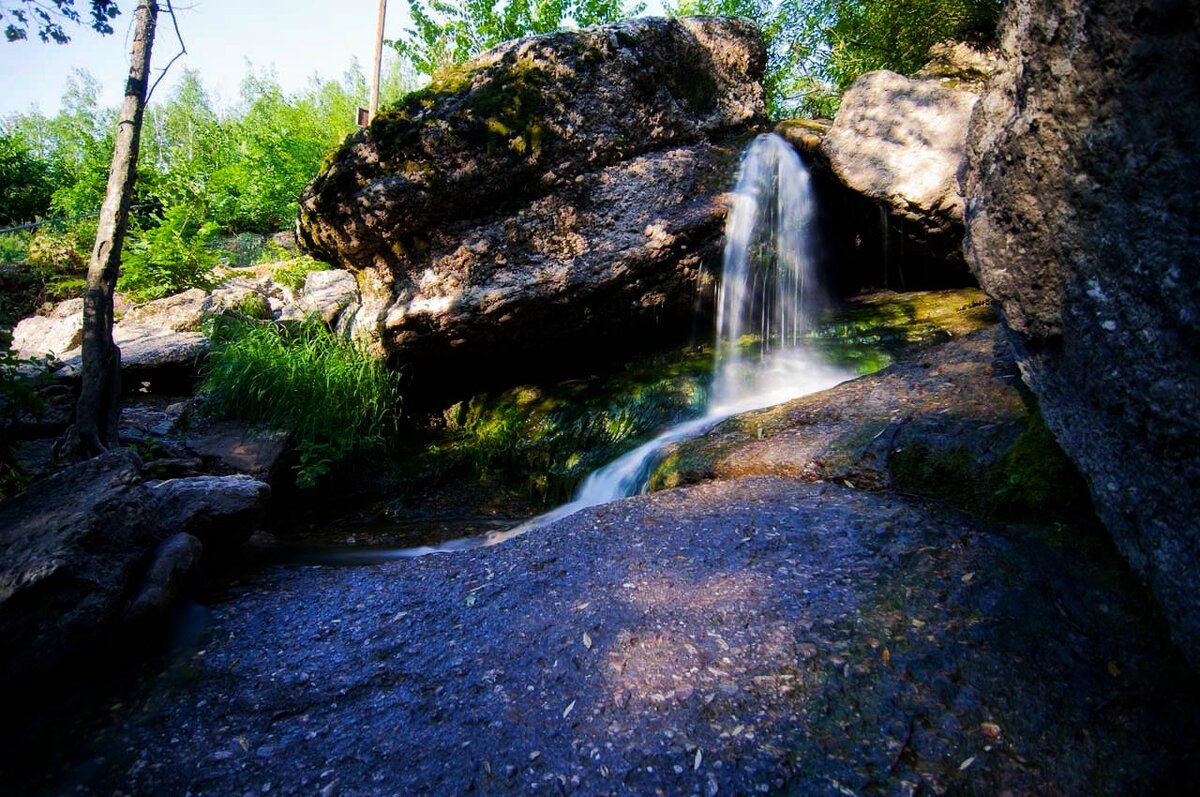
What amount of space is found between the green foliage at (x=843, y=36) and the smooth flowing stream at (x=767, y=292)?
2605 mm

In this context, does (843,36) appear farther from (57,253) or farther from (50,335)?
(57,253)

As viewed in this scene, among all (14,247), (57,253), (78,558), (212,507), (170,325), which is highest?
(14,247)

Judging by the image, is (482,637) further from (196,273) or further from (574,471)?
(196,273)

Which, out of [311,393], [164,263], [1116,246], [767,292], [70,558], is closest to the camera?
[1116,246]

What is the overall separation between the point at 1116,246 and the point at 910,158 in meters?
5.59

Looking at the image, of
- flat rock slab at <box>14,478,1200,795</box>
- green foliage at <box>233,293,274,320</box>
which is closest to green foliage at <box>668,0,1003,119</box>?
flat rock slab at <box>14,478,1200,795</box>

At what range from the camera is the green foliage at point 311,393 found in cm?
618

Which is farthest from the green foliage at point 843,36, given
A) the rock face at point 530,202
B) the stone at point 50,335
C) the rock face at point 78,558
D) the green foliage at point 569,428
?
the stone at point 50,335

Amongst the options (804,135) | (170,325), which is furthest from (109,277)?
(804,135)

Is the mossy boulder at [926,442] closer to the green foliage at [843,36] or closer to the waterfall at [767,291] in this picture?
the waterfall at [767,291]

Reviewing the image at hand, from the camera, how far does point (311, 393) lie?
252 inches

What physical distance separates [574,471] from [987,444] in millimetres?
3753

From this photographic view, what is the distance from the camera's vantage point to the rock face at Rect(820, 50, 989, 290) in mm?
6565

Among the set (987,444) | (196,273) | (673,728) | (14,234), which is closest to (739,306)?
(987,444)
